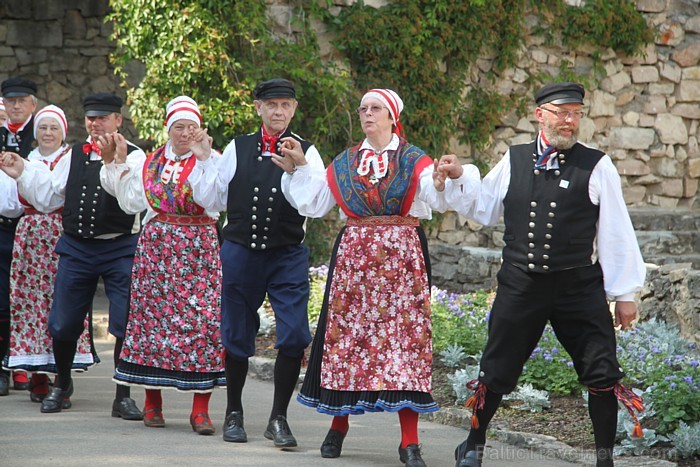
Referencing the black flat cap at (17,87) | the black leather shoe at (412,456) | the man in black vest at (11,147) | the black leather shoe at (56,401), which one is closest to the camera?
the black leather shoe at (412,456)

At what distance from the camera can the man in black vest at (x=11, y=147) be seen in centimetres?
641

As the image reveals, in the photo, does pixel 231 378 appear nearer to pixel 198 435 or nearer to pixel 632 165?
pixel 198 435

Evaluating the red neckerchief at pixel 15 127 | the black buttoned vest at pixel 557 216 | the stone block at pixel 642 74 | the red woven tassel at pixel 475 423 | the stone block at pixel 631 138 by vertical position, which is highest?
the stone block at pixel 642 74

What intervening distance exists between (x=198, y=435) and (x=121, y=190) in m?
1.33

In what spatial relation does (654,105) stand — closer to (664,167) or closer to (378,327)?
(664,167)

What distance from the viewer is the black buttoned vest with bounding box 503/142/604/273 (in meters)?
4.20

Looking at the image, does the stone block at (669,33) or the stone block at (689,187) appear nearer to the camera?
the stone block at (669,33)

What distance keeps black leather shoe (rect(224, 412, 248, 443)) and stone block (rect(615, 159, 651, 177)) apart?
7652 millimetres

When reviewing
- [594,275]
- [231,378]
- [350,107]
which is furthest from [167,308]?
[350,107]

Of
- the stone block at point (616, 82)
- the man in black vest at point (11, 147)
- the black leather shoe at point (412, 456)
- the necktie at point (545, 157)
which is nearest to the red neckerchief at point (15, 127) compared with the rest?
the man in black vest at point (11, 147)

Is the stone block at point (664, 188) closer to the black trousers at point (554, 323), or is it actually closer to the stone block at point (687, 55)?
the stone block at point (687, 55)

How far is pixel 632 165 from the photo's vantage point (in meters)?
11.8

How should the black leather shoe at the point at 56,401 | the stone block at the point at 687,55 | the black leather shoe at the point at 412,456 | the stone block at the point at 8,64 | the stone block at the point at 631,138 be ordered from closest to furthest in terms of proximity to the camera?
the black leather shoe at the point at 412,456
the black leather shoe at the point at 56,401
the stone block at the point at 8,64
the stone block at the point at 631,138
the stone block at the point at 687,55

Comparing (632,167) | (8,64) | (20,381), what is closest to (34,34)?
(8,64)
